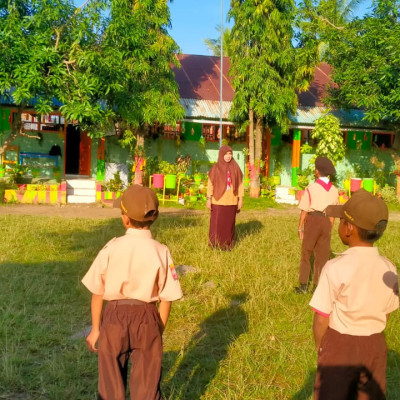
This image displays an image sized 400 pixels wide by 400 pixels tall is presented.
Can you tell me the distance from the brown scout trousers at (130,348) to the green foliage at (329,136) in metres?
15.5

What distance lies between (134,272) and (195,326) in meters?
2.55

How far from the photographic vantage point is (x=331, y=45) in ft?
58.7

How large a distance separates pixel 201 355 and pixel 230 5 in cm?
1500

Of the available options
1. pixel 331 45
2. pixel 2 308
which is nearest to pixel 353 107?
pixel 331 45

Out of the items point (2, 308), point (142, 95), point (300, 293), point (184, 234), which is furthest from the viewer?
point (142, 95)

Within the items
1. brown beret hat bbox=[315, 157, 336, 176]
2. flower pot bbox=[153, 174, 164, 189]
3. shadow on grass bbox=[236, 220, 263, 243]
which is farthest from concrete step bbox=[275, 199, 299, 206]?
brown beret hat bbox=[315, 157, 336, 176]

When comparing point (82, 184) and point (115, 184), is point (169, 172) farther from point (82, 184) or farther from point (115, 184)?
point (82, 184)

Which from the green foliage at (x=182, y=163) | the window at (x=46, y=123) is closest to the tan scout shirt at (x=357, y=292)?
the green foliage at (x=182, y=163)

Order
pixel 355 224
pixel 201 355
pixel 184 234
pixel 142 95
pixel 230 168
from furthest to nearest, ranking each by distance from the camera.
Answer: pixel 142 95 < pixel 184 234 < pixel 230 168 < pixel 201 355 < pixel 355 224

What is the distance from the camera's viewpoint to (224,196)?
28.4 ft

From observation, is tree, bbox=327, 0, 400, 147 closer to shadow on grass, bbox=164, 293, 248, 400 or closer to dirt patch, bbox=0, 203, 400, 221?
dirt patch, bbox=0, 203, 400, 221

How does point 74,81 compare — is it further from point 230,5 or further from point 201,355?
point 201,355

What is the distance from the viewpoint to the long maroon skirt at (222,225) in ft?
28.5

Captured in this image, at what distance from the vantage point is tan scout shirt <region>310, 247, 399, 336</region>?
103 inches
